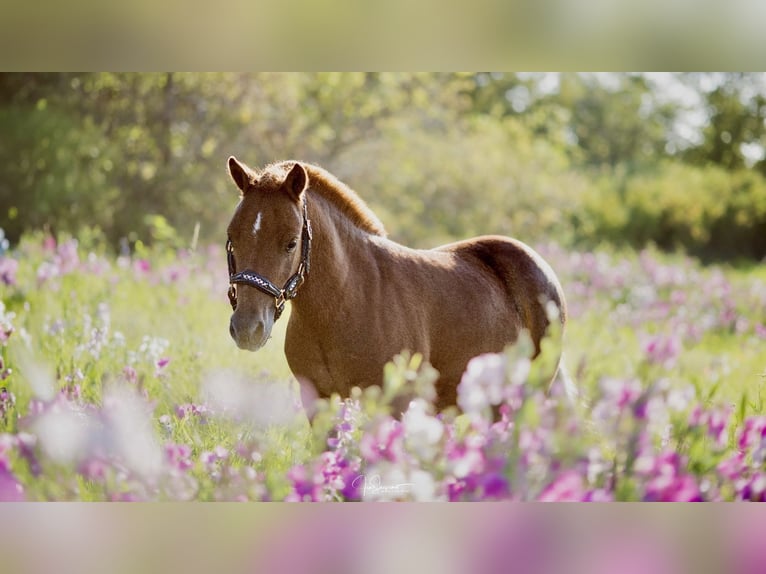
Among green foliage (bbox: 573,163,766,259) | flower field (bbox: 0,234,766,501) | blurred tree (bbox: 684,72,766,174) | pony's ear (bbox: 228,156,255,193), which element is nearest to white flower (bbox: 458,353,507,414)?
→ flower field (bbox: 0,234,766,501)

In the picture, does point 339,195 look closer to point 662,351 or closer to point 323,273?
point 323,273

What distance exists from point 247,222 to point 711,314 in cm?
555

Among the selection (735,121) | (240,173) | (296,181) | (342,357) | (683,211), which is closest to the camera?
(296,181)

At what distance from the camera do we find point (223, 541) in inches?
109

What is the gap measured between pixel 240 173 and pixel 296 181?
0.27 metres

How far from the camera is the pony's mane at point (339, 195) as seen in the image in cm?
339

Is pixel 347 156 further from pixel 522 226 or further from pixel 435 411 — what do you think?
pixel 435 411

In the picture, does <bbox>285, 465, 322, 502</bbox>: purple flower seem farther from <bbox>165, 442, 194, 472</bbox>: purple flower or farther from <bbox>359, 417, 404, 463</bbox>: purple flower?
<bbox>165, 442, 194, 472</bbox>: purple flower

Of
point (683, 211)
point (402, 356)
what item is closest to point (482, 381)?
point (402, 356)

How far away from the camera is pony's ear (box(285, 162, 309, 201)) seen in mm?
3004

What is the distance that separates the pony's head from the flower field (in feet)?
1.37

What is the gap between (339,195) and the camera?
3.46m

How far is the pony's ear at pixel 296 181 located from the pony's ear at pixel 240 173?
182 mm

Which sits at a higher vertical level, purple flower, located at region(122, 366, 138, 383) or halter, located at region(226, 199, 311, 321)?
halter, located at region(226, 199, 311, 321)
